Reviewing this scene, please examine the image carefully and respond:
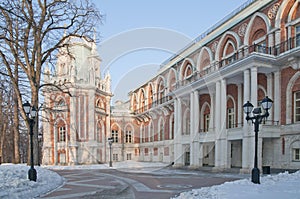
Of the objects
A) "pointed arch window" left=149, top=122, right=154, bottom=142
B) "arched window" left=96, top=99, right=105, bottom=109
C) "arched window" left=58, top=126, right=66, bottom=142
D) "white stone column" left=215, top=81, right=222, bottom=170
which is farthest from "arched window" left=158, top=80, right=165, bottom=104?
"white stone column" left=215, top=81, right=222, bottom=170

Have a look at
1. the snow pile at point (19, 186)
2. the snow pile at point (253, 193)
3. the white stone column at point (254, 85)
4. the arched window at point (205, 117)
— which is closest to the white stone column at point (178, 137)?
the arched window at point (205, 117)

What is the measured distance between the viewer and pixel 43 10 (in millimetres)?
16344

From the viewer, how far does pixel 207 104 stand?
26.9 m

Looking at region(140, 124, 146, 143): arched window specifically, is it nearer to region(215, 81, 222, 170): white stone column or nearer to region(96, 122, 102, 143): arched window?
region(96, 122, 102, 143): arched window

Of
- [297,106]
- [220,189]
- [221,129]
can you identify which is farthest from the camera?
[221,129]

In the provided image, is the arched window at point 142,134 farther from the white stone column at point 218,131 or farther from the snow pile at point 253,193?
the snow pile at point 253,193

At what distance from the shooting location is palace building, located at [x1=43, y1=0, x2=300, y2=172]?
18.2m

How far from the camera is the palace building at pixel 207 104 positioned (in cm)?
1816

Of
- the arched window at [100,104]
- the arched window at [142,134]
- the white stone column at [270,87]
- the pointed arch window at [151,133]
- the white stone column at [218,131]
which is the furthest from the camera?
the arched window at [142,134]

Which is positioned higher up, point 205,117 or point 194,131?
point 205,117

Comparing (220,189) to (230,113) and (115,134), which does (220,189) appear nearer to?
(230,113)

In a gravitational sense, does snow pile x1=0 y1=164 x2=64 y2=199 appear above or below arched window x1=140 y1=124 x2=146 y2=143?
above

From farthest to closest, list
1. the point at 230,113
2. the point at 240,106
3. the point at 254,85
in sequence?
the point at 230,113
the point at 240,106
the point at 254,85

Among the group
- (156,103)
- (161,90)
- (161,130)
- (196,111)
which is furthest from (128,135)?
(196,111)
